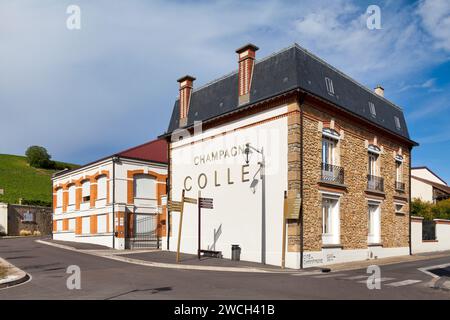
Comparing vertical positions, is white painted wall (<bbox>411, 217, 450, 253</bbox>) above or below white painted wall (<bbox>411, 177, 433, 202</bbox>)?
below

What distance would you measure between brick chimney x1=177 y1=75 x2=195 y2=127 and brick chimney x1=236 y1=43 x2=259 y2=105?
449 centimetres

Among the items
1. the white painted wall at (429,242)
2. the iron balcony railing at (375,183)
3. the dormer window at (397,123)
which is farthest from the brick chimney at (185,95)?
the white painted wall at (429,242)

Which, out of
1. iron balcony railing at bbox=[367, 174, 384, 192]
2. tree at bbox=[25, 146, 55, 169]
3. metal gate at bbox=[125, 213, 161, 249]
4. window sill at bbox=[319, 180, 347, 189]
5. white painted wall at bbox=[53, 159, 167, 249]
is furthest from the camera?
tree at bbox=[25, 146, 55, 169]

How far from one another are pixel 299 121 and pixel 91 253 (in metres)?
13.6

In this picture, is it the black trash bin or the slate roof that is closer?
the slate roof

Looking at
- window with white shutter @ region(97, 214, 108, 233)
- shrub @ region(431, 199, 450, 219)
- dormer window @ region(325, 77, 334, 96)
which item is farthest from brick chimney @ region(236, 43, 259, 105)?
shrub @ region(431, 199, 450, 219)

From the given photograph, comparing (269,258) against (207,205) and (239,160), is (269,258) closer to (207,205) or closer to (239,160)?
(207,205)

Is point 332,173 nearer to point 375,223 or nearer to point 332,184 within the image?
point 332,184

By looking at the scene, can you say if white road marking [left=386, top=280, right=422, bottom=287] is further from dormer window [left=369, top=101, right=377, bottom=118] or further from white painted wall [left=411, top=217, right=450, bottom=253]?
white painted wall [left=411, top=217, right=450, bottom=253]

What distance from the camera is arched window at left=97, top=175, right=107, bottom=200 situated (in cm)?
2973

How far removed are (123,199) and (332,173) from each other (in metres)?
14.0

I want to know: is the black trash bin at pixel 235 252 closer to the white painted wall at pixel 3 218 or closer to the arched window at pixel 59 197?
the arched window at pixel 59 197

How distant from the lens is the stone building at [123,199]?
93.1 ft
